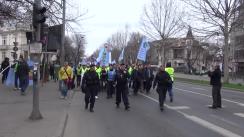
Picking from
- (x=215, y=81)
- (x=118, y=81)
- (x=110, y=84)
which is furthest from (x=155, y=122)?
(x=110, y=84)

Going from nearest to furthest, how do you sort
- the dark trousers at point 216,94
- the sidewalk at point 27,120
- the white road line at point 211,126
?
the sidewalk at point 27,120
the white road line at point 211,126
the dark trousers at point 216,94

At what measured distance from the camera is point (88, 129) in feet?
39.3

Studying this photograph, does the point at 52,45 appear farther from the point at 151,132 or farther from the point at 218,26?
the point at 218,26

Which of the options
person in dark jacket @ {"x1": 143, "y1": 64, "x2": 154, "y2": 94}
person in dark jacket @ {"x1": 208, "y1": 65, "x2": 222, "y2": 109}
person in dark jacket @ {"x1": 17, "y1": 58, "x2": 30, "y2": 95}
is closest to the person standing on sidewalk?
person in dark jacket @ {"x1": 17, "y1": 58, "x2": 30, "y2": 95}

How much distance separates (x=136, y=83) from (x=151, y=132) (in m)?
13.8

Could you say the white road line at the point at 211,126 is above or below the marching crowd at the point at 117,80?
below

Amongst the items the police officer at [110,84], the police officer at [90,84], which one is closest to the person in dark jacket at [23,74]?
the police officer at [110,84]

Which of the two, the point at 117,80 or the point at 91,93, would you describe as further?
the point at 117,80

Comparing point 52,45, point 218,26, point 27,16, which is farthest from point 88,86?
point 218,26

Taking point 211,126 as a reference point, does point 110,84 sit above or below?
above

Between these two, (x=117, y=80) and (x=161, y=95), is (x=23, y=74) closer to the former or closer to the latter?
(x=117, y=80)

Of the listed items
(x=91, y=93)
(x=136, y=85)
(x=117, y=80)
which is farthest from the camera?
(x=136, y=85)

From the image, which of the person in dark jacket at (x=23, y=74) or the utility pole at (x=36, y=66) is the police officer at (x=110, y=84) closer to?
A: the person in dark jacket at (x=23, y=74)

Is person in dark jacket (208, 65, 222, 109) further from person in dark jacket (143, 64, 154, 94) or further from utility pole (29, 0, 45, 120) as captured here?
person in dark jacket (143, 64, 154, 94)
